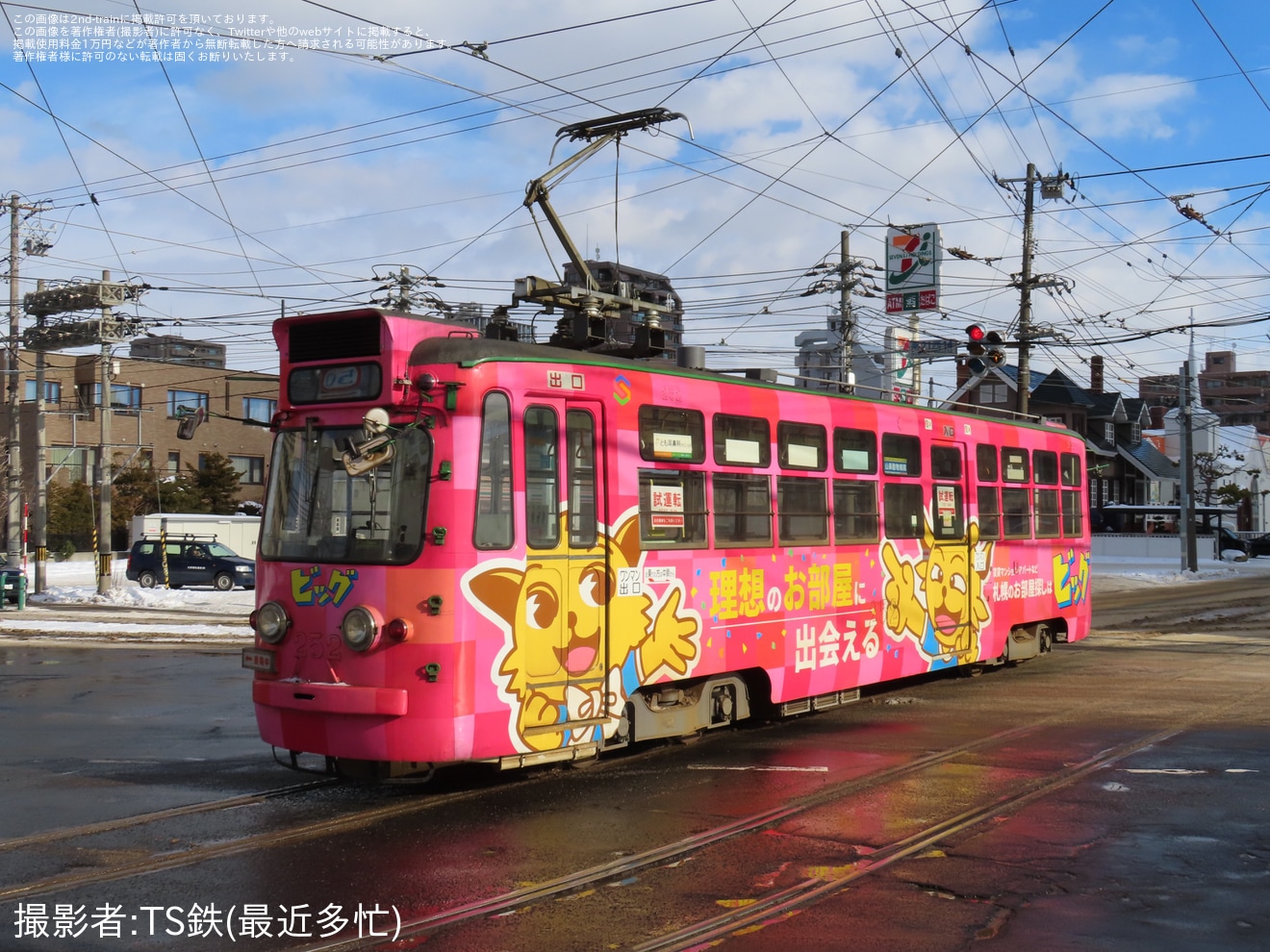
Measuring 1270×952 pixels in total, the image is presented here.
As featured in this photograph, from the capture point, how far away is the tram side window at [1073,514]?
16953 millimetres

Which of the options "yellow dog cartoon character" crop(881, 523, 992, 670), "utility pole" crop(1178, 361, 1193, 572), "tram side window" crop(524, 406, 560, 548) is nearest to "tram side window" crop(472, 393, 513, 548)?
"tram side window" crop(524, 406, 560, 548)

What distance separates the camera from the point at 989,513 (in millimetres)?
14766

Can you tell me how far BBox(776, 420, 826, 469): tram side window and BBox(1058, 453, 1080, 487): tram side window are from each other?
6.58 meters

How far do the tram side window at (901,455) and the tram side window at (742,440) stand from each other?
2.25 m

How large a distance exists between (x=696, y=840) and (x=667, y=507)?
10.0 feet

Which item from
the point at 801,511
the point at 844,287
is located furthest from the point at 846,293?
the point at 801,511

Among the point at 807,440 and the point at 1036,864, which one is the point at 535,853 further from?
A: the point at 807,440

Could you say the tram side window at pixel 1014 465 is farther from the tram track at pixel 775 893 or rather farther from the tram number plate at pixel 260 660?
the tram number plate at pixel 260 660

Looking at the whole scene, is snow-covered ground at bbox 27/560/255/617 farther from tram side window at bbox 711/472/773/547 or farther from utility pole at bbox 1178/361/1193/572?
utility pole at bbox 1178/361/1193/572

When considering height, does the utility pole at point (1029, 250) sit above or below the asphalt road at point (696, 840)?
above

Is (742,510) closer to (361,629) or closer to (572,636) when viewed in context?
(572,636)

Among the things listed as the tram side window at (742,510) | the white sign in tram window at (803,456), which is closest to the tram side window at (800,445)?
the white sign in tram window at (803,456)

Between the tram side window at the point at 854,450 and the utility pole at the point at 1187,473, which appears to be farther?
the utility pole at the point at 1187,473

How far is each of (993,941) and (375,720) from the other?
404cm
